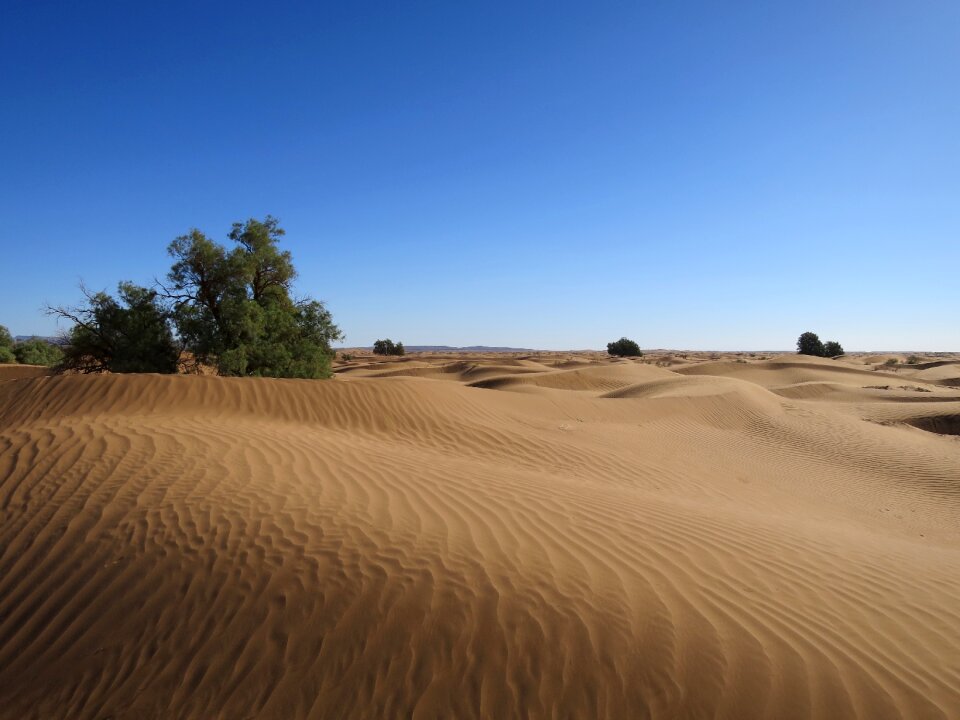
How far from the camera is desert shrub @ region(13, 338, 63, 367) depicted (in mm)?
30625

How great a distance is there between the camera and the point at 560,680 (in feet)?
9.45

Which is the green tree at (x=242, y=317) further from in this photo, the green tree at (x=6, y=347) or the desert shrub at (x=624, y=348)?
the desert shrub at (x=624, y=348)

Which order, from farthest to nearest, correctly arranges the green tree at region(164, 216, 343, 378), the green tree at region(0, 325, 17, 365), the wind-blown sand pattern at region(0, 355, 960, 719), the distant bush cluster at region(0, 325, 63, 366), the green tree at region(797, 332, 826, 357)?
the green tree at region(797, 332, 826, 357)
the distant bush cluster at region(0, 325, 63, 366)
the green tree at region(0, 325, 17, 365)
the green tree at region(164, 216, 343, 378)
the wind-blown sand pattern at region(0, 355, 960, 719)

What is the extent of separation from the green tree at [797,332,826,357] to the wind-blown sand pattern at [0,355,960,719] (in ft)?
158

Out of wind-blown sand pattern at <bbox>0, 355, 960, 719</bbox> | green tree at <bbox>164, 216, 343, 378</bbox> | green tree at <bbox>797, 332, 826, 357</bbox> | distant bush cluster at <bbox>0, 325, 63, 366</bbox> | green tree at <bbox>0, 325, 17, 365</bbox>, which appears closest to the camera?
wind-blown sand pattern at <bbox>0, 355, 960, 719</bbox>

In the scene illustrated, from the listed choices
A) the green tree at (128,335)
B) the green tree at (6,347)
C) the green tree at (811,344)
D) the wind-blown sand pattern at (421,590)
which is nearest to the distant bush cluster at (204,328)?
the green tree at (128,335)

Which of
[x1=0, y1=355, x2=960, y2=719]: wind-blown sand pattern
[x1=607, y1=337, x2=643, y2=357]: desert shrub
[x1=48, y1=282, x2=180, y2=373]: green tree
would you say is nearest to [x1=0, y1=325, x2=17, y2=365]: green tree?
[x1=48, y1=282, x2=180, y2=373]: green tree

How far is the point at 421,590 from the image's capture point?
3545 mm

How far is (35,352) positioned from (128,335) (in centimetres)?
2438

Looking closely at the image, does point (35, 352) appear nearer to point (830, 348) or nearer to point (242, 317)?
point (242, 317)

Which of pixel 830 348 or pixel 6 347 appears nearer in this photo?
pixel 6 347

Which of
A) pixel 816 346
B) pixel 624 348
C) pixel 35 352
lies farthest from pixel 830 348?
pixel 35 352

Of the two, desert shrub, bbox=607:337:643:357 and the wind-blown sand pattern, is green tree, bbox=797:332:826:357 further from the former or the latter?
the wind-blown sand pattern

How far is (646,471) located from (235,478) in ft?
23.2
